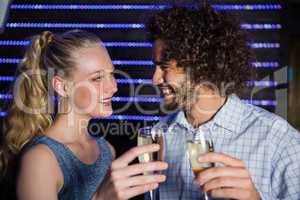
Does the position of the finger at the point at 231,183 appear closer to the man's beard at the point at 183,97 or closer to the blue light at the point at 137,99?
the man's beard at the point at 183,97

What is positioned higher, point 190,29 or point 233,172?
point 190,29

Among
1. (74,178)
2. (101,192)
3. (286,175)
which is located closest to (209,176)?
(101,192)

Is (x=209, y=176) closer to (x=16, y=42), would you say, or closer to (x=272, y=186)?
(x=272, y=186)

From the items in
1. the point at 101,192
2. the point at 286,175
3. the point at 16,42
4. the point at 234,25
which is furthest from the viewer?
the point at 16,42

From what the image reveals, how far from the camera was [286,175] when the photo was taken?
170cm

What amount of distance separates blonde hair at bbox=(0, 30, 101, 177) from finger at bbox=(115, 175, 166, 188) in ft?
2.92

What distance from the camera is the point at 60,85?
209cm

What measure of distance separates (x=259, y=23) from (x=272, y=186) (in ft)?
7.27

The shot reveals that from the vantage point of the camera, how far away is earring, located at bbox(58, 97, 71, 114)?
209 centimetres

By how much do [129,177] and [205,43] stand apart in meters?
1.13

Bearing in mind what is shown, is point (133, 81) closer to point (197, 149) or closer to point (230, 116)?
point (230, 116)

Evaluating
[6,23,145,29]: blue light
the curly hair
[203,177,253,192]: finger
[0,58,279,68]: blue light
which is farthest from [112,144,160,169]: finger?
[6,23,145,29]: blue light

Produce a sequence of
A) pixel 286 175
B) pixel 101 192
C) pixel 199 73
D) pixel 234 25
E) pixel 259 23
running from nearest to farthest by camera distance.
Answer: pixel 101 192 < pixel 286 175 < pixel 199 73 < pixel 234 25 < pixel 259 23

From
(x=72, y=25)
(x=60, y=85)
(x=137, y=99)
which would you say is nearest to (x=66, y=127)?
(x=60, y=85)
